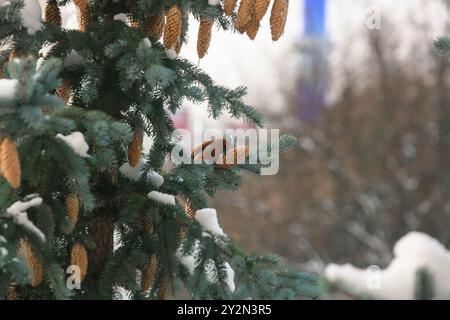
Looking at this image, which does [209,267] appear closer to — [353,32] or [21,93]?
[21,93]

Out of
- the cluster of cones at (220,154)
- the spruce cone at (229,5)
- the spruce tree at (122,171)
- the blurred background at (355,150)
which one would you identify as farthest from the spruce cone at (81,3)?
the blurred background at (355,150)

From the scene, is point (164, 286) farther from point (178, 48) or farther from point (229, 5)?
point (229, 5)

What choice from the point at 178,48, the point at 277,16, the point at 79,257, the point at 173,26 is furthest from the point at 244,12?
the point at 79,257

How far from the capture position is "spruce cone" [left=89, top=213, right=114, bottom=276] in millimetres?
3561

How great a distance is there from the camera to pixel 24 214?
302cm

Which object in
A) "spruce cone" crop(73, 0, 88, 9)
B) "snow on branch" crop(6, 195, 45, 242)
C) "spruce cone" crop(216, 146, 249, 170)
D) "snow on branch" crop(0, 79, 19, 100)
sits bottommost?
"snow on branch" crop(6, 195, 45, 242)

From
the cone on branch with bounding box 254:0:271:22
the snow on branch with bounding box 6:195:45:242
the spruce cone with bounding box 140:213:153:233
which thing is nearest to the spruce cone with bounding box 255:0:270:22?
the cone on branch with bounding box 254:0:271:22

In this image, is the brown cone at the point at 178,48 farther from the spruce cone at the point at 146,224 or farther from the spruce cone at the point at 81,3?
the spruce cone at the point at 146,224

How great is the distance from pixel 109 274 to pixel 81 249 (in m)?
0.20

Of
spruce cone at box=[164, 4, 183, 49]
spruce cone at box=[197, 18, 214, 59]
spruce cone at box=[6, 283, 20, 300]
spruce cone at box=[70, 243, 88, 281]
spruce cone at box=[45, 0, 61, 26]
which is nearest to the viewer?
spruce cone at box=[70, 243, 88, 281]

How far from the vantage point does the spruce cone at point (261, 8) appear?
3.41m

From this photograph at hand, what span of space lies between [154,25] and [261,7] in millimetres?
476

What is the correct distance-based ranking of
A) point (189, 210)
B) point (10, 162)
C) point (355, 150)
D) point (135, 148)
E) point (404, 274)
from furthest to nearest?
point (355, 150), point (404, 274), point (189, 210), point (135, 148), point (10, 162)

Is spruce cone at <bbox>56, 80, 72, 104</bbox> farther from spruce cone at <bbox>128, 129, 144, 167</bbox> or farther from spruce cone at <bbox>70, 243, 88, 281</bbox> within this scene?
spruce cone at <bbox>70, 243, 88, 281</bbox>
